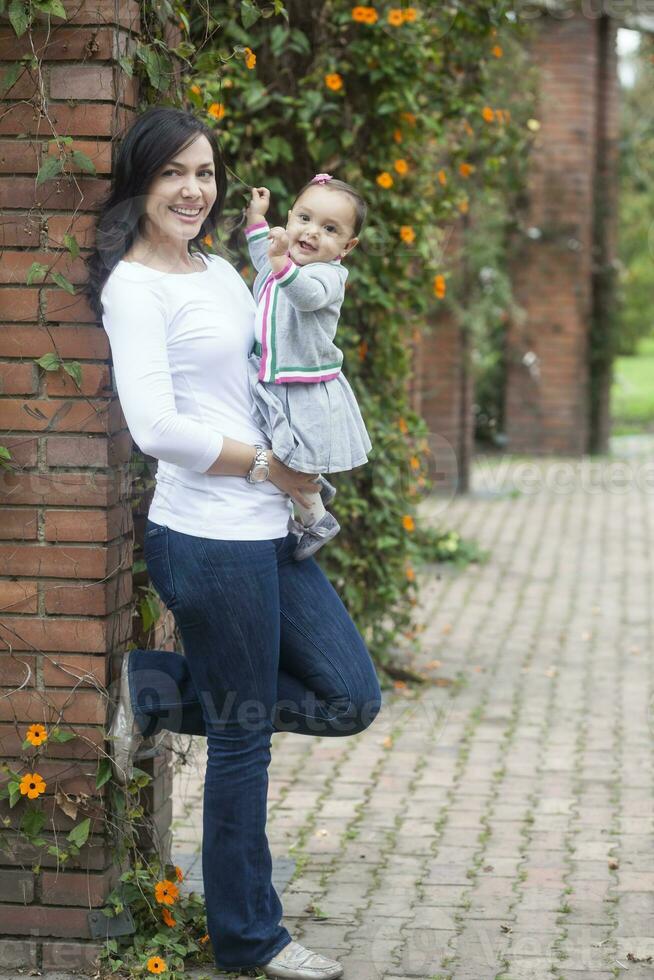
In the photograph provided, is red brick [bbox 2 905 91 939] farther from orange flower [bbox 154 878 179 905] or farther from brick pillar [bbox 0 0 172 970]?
orange flower [bbox 154 878 179 905]

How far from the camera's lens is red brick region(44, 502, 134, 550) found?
3.31 m

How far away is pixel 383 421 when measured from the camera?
634 cm

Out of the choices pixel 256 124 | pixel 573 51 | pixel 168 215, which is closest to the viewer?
pixel 168 215

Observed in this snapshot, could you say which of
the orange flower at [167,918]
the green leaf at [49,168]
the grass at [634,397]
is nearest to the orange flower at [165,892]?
the orange flower at [167,918]

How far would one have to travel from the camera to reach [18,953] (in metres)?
3.44

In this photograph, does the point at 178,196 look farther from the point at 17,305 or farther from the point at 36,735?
the point at 36,735

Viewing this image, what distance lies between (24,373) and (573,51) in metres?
13.4

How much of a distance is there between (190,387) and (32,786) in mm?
1036

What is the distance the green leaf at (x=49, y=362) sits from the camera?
3.26m

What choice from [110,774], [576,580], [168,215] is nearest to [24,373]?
[168,215]

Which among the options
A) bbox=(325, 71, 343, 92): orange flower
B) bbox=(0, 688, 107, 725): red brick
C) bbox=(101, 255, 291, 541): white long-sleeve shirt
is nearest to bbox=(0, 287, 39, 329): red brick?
bbox=(101, 255, 291, 541): white long-sleeve shirt

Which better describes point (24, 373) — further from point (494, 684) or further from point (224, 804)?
point (494, 684)

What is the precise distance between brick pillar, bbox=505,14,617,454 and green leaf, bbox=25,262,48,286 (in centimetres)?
1254

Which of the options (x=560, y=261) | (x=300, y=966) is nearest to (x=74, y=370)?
(x=300, y=966)
